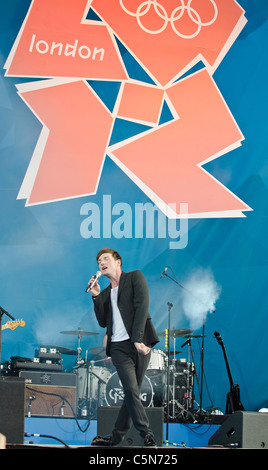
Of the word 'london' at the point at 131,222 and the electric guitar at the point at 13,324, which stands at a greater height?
the word 'london' at the point at 131,222

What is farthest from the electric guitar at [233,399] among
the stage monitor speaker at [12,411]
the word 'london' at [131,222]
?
the stage monitor speaker at [12,411]

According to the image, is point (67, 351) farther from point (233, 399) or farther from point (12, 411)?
point (12, 411)

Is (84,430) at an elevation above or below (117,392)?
below

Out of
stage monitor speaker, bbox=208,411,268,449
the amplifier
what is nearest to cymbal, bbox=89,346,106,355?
the amplifier

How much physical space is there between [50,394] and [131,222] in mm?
2095

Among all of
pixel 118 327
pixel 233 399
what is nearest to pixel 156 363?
pixel 233 399

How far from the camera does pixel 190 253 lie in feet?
22.4

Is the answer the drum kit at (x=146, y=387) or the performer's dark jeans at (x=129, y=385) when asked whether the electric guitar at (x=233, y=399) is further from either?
the performer's dark jeans at (x=129, y=385)

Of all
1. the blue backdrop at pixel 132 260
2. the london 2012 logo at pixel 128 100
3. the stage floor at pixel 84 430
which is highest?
the london 2012 logo at pixel 128 100

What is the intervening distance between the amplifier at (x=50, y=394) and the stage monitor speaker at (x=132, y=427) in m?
1.30

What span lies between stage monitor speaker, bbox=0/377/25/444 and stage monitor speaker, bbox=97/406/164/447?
4.61 ft

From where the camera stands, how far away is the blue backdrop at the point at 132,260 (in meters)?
6.61

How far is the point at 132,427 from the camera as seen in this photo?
4551mm

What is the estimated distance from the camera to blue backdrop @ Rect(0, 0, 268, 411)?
6.61 m
